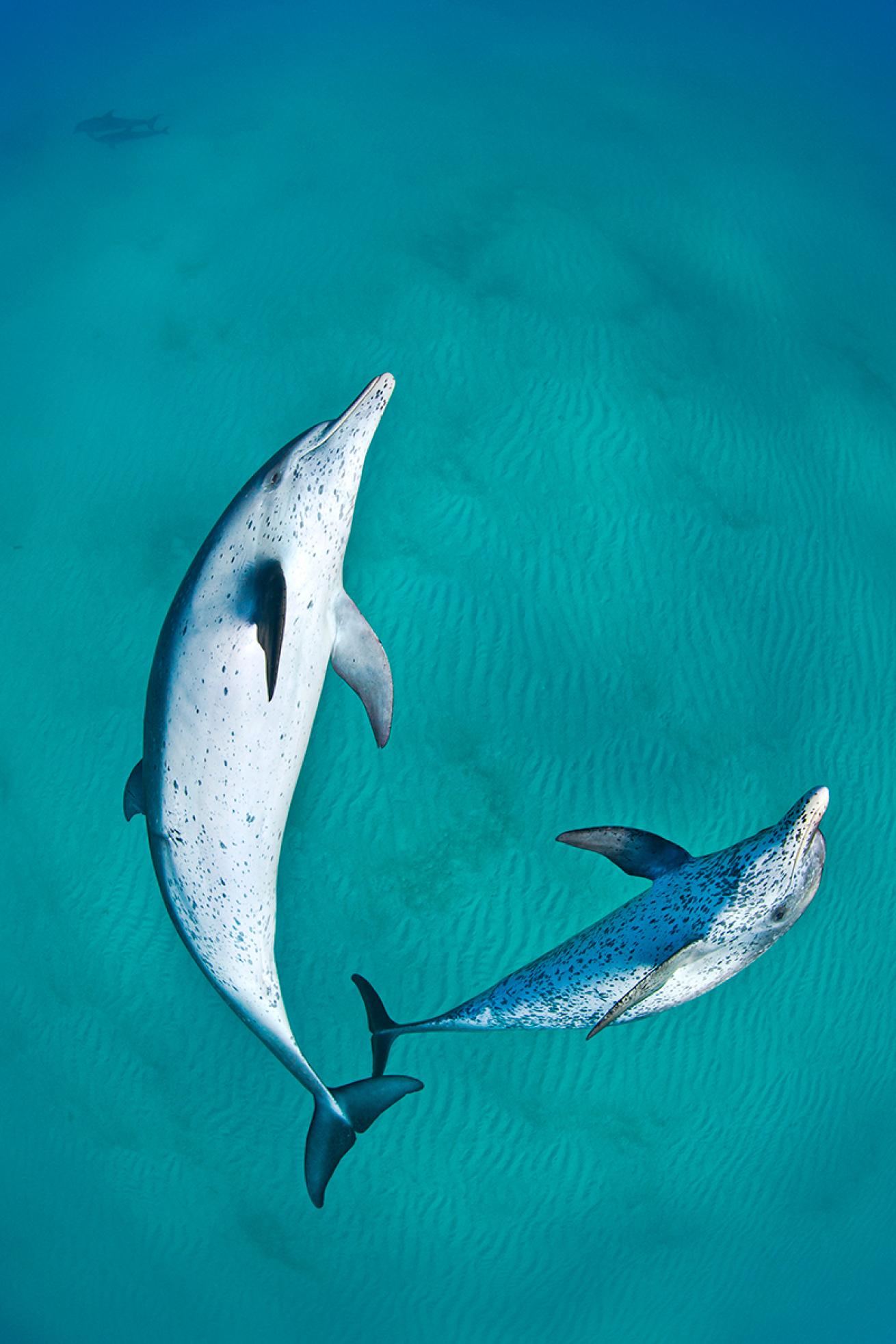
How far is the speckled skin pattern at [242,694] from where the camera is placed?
3473 millimetres

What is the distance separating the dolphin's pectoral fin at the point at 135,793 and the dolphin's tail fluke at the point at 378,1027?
1885 millimetres

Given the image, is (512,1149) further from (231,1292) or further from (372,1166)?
(231,1292)

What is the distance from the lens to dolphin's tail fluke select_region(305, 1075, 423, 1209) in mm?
4363

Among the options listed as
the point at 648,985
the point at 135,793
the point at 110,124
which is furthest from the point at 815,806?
the point at 110,124

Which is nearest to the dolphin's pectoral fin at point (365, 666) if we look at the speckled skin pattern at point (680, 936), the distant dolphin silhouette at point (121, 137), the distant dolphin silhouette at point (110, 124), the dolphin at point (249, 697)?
the dolphin at point (249, 697)

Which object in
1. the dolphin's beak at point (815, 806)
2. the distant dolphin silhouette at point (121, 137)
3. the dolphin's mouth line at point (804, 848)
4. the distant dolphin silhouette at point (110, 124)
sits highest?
the distant dolphin silhouette at point (110, 124)

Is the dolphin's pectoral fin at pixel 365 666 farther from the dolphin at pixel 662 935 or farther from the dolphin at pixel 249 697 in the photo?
the dolphin at pixel 662 935

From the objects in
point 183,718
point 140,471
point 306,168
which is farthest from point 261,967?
point 306,168

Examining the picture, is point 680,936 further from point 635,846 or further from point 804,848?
point 804,848

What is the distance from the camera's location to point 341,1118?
4383 millimetres

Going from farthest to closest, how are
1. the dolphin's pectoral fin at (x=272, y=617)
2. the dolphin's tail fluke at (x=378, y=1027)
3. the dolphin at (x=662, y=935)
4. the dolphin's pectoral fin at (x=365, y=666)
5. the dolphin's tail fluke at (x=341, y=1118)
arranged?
the dolphin's tail fluke at (x=378, y=1027) < the dolphin's tail fluke at (x=341, y=1118) < the dolphin's pectoral fin at (x=365, y=666) < the dolphin at (x=662, y=935) < the dolphin's pectoral fin at (x=272, y=617)

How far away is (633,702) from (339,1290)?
564 centimetres

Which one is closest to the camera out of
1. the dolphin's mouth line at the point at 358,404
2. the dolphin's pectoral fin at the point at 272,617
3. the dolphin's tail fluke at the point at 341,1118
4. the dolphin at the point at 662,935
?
the dolphin's pectoral fin at the point at 272,617

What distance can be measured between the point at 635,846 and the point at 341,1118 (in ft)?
8.17
